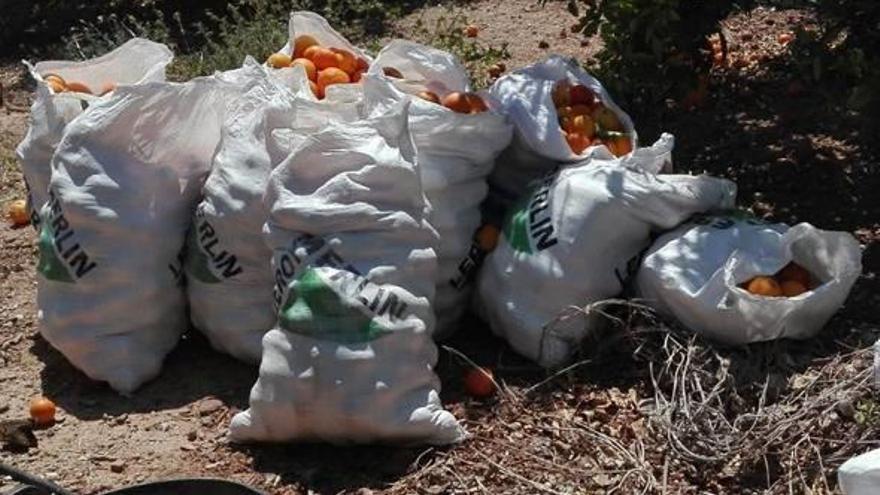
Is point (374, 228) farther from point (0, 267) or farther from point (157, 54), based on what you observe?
point (0, 267)

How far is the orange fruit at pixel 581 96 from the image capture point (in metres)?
4.93

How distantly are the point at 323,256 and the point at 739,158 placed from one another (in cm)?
205

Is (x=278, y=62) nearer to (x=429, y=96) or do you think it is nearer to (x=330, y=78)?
(x=330, y=78)

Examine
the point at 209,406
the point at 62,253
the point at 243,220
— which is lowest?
the point at 209,406

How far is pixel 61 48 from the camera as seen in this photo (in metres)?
8.07

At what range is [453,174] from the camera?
15.1 feet

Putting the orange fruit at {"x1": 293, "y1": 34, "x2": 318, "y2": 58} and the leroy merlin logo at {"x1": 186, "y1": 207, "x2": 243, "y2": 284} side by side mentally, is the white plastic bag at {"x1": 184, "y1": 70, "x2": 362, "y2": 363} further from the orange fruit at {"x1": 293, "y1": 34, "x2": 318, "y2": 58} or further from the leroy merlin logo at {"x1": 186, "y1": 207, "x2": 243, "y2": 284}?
the orange fruit at {"x1": 293, "y1": 34, "x2": 318, "y2": 58}

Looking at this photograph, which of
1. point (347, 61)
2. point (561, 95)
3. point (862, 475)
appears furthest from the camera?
point (347, 61)

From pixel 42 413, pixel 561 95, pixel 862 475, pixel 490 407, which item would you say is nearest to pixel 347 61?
pixel 561 95

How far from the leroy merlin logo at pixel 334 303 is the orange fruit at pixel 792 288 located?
104 centimetres

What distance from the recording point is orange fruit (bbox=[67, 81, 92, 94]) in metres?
5.14

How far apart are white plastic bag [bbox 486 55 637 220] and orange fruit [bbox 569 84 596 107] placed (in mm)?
32

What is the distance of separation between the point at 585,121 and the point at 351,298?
113cm

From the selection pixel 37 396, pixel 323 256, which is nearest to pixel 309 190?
pixel 323 256
